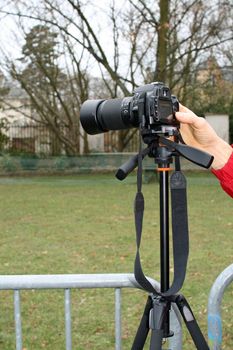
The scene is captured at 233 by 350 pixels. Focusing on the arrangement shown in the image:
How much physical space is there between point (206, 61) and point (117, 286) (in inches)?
676

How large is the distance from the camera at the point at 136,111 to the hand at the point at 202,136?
0.04 m

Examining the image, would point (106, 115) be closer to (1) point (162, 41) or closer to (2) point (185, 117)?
(2) point (185, 117)

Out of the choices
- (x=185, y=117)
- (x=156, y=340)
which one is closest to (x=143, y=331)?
(x=156, y=340)

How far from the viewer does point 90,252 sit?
650cm

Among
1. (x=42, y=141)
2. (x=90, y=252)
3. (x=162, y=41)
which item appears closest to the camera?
(x=90, y=252)

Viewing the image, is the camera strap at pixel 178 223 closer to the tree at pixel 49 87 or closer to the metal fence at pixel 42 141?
the tree at pixel 49 87

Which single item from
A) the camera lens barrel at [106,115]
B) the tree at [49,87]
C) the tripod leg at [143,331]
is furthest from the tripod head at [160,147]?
the tree at [49,87]

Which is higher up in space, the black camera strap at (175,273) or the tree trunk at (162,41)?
the tree trunk at (162,41)

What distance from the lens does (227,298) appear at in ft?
14.7

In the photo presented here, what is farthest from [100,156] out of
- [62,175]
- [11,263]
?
[11,263]

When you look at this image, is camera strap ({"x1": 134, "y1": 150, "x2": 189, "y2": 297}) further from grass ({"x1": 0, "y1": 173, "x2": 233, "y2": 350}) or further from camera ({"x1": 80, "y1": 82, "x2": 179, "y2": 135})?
grass ({"x1": 0, "y1": 173, "x2": 233, "y2": 350})

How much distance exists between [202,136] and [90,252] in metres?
4.86

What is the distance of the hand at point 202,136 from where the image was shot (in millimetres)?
1731

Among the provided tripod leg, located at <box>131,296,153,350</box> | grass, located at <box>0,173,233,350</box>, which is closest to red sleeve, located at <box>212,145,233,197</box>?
tripod leg, located at <box>131,296,153,350</box>
